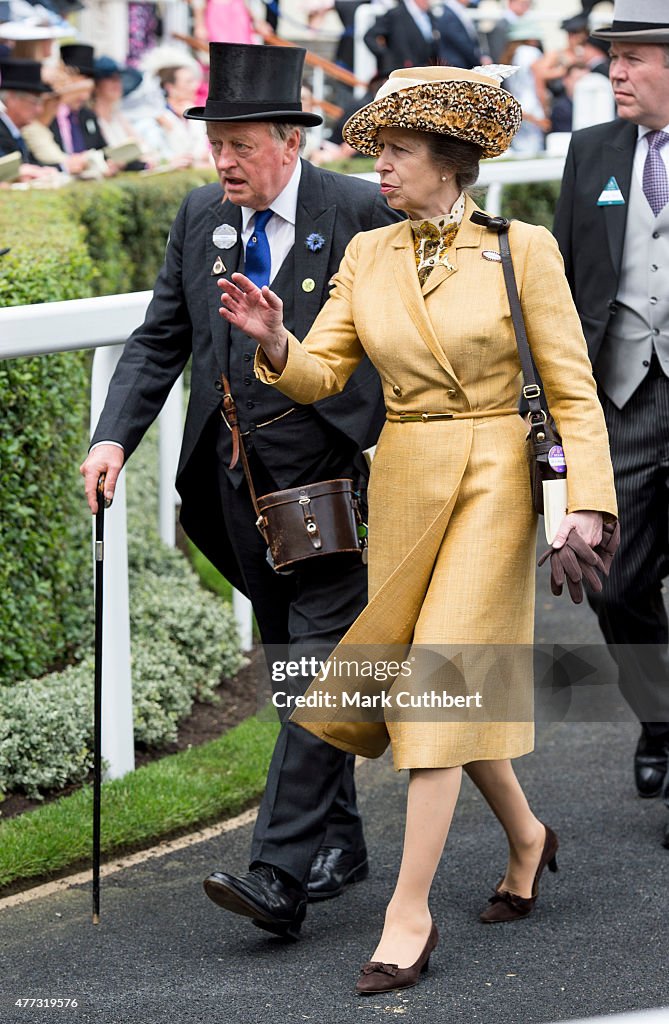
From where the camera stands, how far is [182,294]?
4.21 meters

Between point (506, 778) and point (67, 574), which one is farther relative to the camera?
point (67, 574)

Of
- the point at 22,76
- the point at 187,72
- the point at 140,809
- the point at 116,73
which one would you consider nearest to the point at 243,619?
the point at 140,809

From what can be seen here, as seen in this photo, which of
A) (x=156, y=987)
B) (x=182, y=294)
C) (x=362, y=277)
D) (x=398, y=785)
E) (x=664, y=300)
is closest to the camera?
(x=156, y=987)

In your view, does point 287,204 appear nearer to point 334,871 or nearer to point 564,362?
point 564,362

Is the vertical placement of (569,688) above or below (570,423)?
below

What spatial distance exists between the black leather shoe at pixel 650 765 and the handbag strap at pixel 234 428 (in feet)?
5.11

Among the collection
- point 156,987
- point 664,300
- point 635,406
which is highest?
point 664,300

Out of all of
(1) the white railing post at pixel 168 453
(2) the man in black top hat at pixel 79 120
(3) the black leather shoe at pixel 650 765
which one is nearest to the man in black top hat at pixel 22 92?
(2) the man in black top hat at pixel 79 120

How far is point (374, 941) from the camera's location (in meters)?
3.91

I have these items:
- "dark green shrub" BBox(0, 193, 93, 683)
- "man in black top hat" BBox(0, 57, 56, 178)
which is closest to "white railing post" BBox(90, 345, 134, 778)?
"dark green shrub" BBox(0, 193, 93, 683)

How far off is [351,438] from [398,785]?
1.38 m

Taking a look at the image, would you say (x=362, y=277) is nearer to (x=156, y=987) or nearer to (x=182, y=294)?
(x=182, y=294)

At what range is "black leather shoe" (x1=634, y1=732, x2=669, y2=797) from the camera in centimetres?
487

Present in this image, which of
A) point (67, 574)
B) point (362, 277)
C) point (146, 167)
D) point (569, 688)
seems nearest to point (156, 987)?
point (362, 277)
